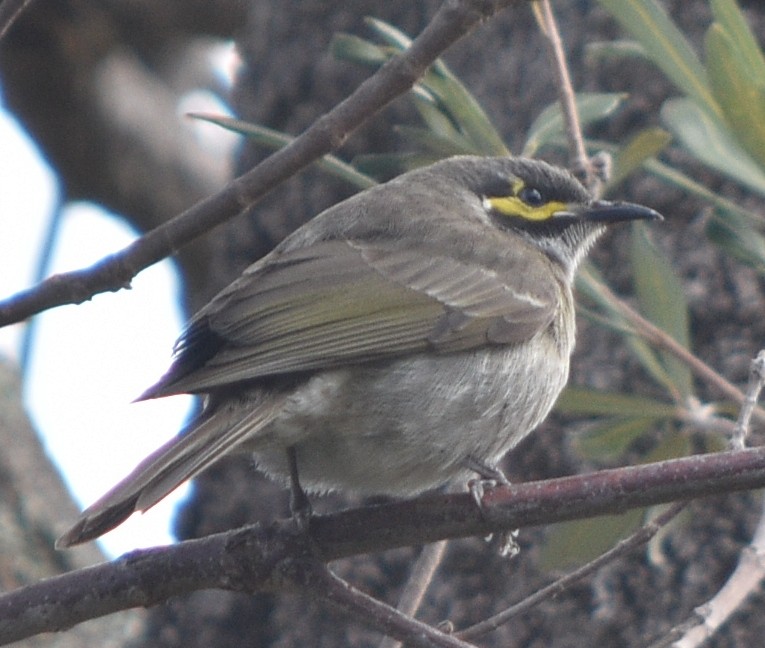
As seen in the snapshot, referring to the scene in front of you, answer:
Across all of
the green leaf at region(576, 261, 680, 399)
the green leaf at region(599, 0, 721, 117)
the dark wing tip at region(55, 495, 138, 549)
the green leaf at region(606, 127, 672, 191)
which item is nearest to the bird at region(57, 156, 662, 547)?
the dark wing tip at region(55, 495, 138, 549)

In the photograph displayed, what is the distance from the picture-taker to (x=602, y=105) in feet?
14.3

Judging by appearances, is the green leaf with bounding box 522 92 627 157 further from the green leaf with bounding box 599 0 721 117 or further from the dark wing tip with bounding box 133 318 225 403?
the dark wing tip with bounding box 133 318 225 403

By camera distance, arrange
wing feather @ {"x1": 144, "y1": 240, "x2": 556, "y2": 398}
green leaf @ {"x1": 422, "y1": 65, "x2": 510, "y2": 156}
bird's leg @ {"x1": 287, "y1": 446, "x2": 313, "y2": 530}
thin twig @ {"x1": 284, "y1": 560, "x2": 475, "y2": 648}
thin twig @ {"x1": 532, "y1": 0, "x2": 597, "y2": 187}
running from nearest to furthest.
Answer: thin twig @ {"x1": 284, "y1": 560, "x2": 475, "y2": 648}
bird's leg @ {"x1": 287, "y1": 446, "x2": 313, "y2": 530}
wing feather @ {"x1": 144, "y1": 240, "x2": 556, "y2": 398}
thin twig @ {"x1": 532, "y1": 0, "x2": 597, "y2": 187}
green leaf @ {"x1": 422, "y1": 65, "x2": 510, "y2": 156}

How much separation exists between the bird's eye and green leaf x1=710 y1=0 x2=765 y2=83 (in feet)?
3.17

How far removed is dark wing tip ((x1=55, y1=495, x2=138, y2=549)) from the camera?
111 inches

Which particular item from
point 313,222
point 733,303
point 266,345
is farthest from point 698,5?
point 266,345

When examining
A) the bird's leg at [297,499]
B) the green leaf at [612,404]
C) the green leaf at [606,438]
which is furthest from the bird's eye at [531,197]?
the bird's leg at [297,499]

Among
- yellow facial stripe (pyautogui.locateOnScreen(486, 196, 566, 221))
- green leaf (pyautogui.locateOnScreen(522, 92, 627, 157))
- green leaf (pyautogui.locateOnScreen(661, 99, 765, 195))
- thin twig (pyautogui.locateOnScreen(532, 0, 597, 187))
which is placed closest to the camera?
thin twig (pyautogui.locateOnScreen(532, 0, 597, 187))

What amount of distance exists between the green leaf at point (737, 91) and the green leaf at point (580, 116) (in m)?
0.41

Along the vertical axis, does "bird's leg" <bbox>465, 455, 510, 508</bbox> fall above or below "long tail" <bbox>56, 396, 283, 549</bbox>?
below

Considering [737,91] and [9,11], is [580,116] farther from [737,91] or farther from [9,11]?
[9,11]

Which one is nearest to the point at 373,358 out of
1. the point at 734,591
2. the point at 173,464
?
the point at 173,464

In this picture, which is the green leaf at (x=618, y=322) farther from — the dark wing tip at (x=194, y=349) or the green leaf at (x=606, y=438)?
the dark wing tip at (x=194, y=349)

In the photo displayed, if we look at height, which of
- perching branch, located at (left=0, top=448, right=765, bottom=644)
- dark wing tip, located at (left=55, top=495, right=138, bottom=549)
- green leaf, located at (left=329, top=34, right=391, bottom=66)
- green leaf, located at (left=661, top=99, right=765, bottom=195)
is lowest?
perching branch, located at (left=0, top=448, right=765, bottom=644)
